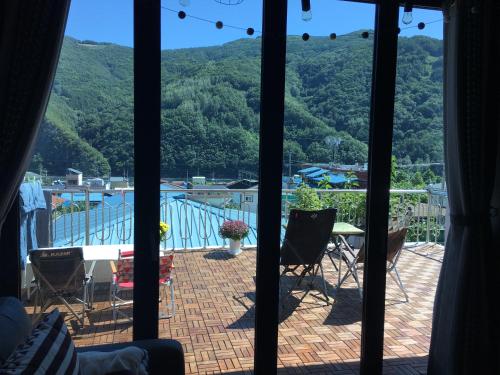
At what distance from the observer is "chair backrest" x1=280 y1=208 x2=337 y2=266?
284 centimetres

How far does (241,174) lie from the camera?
2395mm

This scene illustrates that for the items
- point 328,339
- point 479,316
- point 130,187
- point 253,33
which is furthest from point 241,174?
point 479,316

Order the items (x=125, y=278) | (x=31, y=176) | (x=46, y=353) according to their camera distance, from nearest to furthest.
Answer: (x=46, y=353), (x=31, y=176), (x=125, y=278)

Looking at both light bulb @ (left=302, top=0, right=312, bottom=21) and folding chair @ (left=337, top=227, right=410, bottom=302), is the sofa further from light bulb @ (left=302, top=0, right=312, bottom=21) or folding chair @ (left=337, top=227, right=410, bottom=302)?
light bulb @ (left=302, top=0, right=312, bottom=21)

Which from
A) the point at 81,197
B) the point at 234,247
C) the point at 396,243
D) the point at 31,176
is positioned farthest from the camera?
the point at 396,243

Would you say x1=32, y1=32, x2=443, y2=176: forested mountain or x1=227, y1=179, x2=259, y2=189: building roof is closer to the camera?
x1=32, y1=32, x2=443, y2=176: forested mountain

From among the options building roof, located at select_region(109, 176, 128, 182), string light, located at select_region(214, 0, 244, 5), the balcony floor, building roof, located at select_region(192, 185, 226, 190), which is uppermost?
string light, located at select_region(214, 0, 244, 5)

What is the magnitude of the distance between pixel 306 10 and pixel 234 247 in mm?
1668

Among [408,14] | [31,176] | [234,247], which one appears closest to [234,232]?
[234,247]

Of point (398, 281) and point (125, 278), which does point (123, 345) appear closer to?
point (125, 278)

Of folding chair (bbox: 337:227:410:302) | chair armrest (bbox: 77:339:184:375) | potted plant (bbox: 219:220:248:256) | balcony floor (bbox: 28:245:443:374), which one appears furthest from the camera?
folding chair (bbox: 337:227:410:302)

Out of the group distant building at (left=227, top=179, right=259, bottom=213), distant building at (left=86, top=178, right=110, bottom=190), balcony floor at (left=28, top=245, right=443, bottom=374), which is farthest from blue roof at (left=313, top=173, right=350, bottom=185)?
distant building at (left=86, top=178, right=110, bottom=190)

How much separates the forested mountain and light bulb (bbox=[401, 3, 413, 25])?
11 cm

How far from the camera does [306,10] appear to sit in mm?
2270
